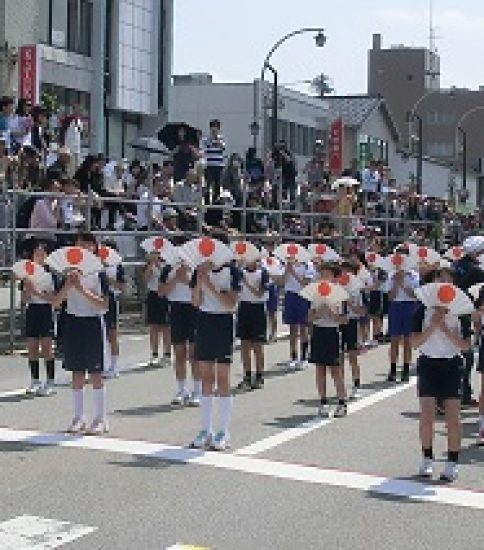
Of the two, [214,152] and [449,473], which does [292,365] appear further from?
[214,152]

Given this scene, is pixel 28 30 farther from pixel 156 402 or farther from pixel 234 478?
pixel 234 478

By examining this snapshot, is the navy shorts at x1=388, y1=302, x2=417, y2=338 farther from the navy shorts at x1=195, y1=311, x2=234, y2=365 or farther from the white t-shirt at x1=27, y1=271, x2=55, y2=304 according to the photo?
the navy shorts at x1=195, y1=311, x2=234, y2=365

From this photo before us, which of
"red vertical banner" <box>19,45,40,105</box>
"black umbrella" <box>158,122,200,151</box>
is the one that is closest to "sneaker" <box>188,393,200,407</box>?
"black umbrella" <box>158,122,200,151</box>

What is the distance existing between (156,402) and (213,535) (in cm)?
617

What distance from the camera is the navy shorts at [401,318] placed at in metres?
16.3

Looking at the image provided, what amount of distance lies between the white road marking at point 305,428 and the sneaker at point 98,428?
154 centimetres

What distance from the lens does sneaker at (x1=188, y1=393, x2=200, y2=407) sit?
1379cm

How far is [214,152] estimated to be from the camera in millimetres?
24859

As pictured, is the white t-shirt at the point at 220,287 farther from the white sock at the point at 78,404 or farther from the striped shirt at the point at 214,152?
the striped shirt at the point at 214,152

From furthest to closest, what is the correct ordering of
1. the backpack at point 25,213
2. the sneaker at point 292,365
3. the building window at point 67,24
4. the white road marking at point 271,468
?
the building window at point 67,24 → the backpack at point 25,213 → the sneaker at point 292,365 → the white road marking at point 271,468

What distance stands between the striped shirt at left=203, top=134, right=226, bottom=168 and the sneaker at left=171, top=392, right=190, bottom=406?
37.6ft

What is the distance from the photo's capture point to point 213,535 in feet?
26.0

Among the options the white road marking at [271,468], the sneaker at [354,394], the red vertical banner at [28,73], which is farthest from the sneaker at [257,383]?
the red vertical banner at [28,73]

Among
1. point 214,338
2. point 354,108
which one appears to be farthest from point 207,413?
point 354,108
